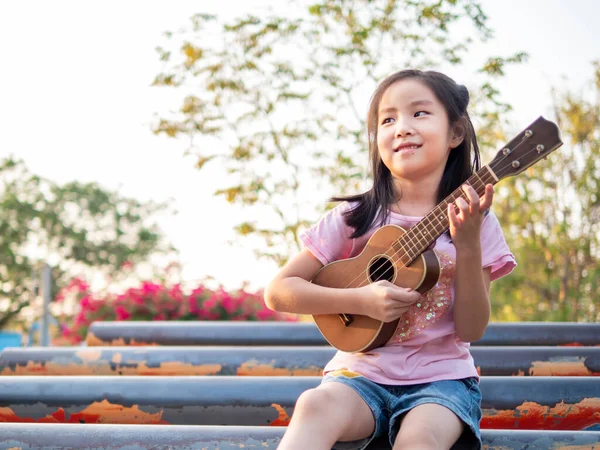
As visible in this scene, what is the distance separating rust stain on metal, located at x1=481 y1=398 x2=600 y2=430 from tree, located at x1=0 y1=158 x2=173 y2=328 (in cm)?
3316

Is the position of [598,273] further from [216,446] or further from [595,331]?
[216,446]

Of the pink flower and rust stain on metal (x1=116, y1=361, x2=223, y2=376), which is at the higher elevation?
rust stain on metal (x1=116, y1=361, x2=223, y2=376)

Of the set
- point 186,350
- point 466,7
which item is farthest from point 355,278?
point 466,7

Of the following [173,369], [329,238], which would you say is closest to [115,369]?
[173,369]

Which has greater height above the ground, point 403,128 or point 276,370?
point 403,128

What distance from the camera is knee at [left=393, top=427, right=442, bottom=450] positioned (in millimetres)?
1889

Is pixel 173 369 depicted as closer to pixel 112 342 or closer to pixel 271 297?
pixel 112 342

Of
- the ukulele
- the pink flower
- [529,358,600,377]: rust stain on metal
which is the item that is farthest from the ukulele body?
the pink flower

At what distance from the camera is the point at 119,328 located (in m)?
4.59

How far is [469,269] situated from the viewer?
85.7 inches

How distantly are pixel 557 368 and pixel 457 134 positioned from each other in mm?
1264

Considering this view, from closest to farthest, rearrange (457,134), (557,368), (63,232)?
(457,134) → (557,368) → (63,232)

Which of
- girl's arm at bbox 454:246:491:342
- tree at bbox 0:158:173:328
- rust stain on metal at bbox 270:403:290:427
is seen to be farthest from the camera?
tree at bbox 0:158:173:328

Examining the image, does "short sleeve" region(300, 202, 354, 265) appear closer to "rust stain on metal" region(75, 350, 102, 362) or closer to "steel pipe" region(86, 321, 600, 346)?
"rust stain on metal" region(75, 350, 102, 362)
